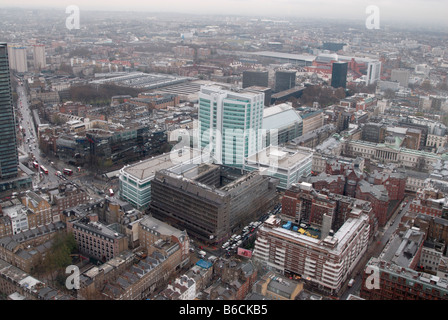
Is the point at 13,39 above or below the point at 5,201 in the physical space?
above

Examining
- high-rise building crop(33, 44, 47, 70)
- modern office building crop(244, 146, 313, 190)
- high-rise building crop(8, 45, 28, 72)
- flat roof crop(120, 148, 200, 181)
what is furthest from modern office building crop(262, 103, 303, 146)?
high-rise building crop(33, 44, 47, 70)

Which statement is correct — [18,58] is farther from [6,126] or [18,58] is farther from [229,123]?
[229,123]

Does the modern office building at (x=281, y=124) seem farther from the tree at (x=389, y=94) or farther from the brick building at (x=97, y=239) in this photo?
the tree at (x=389, y=94)

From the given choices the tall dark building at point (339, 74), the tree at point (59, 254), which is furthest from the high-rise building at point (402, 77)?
the tree at point (59, 254)

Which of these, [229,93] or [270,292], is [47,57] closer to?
[229,93]

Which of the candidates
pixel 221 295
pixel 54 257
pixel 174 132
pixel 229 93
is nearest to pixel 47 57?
pixel 174 132

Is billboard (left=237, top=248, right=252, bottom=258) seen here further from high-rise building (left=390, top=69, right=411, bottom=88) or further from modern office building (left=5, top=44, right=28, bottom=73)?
modern office building (left=5, top=44, right=28, bottom=73)
